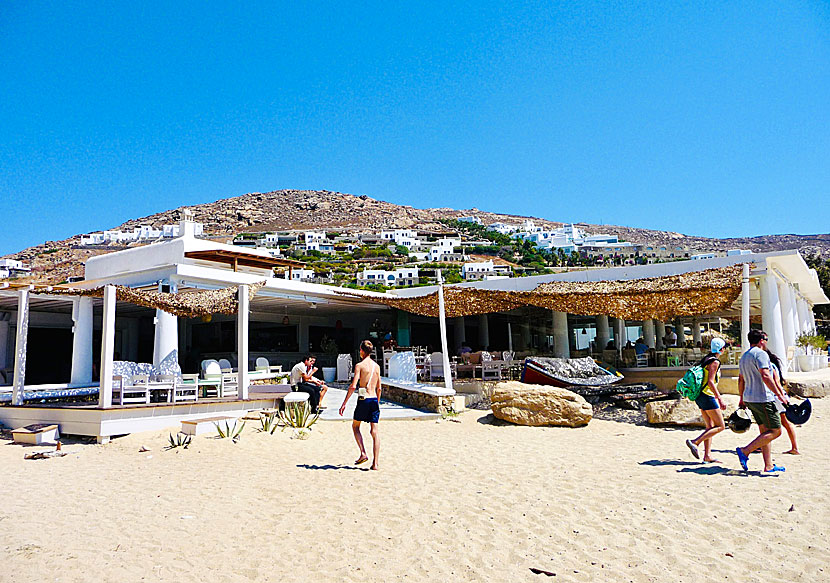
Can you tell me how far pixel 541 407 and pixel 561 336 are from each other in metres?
6.41

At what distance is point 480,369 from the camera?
47.6 ft

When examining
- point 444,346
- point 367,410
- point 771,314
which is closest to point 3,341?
point 444,346

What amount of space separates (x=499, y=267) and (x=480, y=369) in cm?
8164

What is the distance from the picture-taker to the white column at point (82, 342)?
43.5ft

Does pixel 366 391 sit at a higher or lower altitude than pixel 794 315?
lower

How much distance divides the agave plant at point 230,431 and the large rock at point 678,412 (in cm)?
632

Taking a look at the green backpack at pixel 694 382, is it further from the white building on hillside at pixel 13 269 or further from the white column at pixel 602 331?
the white building on hillside at pixel 13 269

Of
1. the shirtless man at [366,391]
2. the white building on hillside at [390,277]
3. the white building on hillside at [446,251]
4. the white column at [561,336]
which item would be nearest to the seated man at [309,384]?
the shirtless man at [366,391]

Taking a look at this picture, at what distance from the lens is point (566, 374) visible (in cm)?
1192

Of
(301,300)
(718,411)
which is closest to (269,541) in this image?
(718,411)

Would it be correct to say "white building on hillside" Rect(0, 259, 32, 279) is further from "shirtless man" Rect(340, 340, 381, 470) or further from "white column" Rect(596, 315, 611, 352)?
"shirtless man" Rect(340, 340, 381, 470)

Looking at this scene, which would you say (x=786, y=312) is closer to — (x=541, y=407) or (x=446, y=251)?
(x=541, y=407)

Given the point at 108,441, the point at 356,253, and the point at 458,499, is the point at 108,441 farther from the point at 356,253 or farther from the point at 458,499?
the point at 356,253

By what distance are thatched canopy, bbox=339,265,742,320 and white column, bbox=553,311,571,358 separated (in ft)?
8.59
